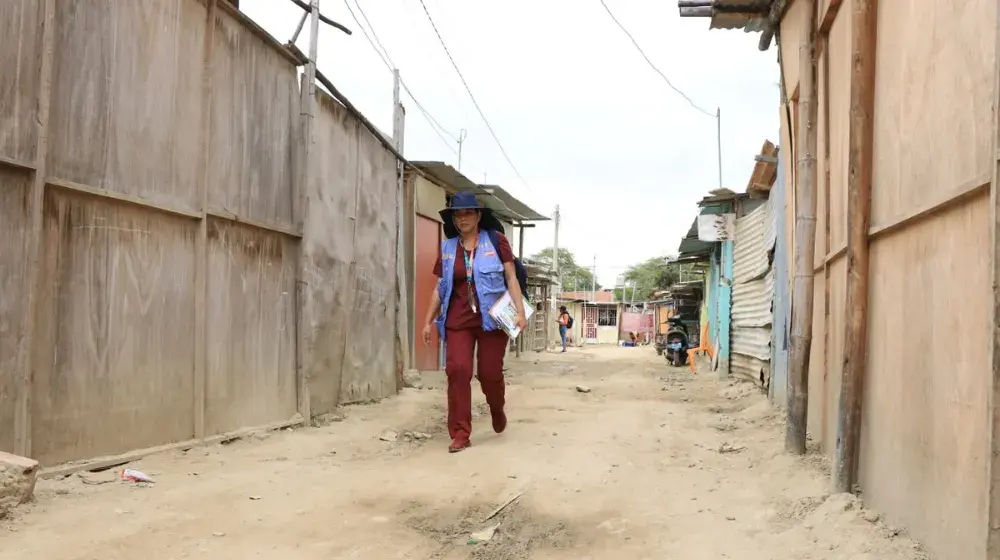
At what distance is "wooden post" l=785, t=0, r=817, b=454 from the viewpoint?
4.18 meters

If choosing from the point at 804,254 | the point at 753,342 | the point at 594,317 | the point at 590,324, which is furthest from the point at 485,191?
the point at 594,317

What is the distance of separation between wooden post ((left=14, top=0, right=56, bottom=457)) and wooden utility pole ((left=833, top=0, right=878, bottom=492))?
357cm

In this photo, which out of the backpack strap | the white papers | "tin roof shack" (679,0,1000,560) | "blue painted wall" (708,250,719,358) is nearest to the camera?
"tin roof shack" (679,0,1000,560)

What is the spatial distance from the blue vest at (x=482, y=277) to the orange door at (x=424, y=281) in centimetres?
451

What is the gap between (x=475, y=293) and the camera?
5.16 m

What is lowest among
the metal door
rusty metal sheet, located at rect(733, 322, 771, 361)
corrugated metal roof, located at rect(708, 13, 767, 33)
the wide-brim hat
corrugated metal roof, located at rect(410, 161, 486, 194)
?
the metal door

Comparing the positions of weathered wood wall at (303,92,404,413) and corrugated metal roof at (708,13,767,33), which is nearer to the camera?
corrugated metal roof at (708,13,767,33)

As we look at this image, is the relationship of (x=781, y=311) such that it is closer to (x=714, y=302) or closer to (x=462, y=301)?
(x=462, y=301)

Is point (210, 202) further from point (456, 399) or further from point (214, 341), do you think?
point (456, 399)

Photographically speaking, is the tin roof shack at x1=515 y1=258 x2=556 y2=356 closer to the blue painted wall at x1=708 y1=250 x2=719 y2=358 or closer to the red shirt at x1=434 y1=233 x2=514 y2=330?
the blue painted wall at x1=708 y1=250 x2=719 y2=358

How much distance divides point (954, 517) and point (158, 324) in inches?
151

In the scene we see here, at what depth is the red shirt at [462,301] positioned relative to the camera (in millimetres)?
5156

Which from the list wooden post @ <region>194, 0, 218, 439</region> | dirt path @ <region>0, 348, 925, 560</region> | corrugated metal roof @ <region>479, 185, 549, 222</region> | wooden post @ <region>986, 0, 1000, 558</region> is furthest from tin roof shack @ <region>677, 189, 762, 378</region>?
wooden post @ <region>986, 0, 1000, 558</region>

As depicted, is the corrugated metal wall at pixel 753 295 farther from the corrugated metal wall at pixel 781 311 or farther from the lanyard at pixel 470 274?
the lanyard at pixel 470 274
